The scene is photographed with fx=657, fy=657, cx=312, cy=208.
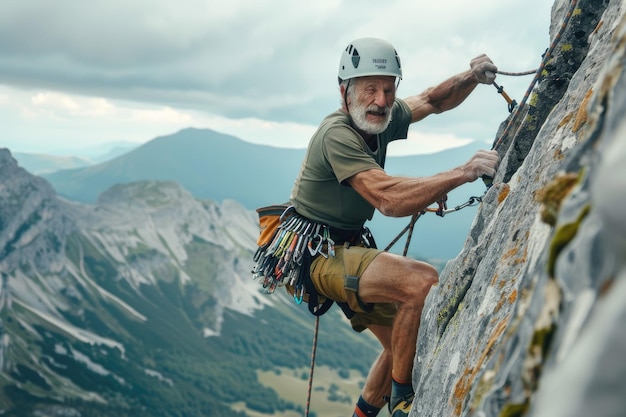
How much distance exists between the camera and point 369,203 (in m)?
9.73

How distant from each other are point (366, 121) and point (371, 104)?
25cm

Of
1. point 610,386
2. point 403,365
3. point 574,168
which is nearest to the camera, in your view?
point 610,386

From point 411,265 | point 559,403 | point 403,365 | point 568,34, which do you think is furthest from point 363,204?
point 559,403

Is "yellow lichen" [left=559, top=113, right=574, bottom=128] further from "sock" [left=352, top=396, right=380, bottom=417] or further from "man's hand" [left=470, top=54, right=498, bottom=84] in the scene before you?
"sock" [left=352, top=396, right=380, bottom=417]

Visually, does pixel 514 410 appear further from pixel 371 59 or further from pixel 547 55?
pixel 371 59

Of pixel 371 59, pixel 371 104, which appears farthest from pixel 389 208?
pixel 371 59

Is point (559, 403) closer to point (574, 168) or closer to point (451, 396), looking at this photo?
point (574, 168)

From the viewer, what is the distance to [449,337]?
313 inches

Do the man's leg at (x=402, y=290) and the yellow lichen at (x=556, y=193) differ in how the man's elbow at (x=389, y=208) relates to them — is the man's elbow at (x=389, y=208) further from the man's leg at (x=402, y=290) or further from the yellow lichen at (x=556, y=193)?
the yellow lichen at (x=556, y=193)

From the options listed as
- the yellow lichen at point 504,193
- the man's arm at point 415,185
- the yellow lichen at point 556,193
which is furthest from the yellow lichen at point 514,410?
the yellow lichen at point 504,193

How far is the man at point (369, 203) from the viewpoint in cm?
842

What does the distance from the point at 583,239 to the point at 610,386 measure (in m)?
0.65

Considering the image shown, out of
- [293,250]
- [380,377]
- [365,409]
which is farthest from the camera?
[365,409]

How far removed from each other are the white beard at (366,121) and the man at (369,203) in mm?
15
